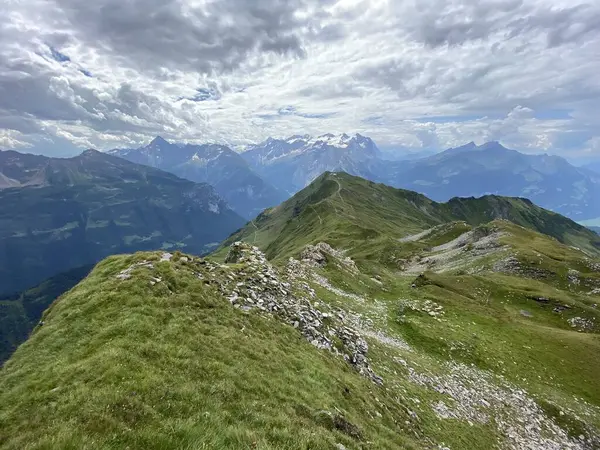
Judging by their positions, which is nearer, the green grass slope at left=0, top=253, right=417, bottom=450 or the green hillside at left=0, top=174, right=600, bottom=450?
the green grass slope at left=0, top=253, right=417, bottom=450

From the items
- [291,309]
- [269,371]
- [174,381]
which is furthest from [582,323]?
[174,381]

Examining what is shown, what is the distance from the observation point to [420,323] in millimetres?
47281

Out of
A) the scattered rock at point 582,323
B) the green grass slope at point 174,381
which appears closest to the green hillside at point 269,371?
the green grass slope at point 174,381

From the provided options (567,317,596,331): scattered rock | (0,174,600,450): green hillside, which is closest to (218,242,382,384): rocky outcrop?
(0,174,600,450): green hillside

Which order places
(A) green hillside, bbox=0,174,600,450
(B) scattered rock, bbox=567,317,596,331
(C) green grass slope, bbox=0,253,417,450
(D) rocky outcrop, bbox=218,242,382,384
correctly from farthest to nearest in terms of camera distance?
(B) scattered rock, bbox=567,317,596,331, (D) rocky outcrop, bbox=218,242,382,384, (A) green hillside, bbox=0,174,600,450, (C) green grass slope, bbox=0,253,417,450

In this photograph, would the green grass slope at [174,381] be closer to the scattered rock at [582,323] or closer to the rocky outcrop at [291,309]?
the rocky outcrop at [291,309]

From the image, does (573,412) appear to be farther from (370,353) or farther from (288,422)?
(288,422)

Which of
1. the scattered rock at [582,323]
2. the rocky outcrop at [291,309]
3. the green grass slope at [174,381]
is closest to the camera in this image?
the green grass slope at [174,381]

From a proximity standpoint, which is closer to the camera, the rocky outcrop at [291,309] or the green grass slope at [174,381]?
the green grass slope at [174,381]

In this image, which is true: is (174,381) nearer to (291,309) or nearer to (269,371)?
(269,371)

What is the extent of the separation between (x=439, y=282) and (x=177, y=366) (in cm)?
6277

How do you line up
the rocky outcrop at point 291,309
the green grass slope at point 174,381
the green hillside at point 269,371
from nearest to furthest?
the green grass slope at point 174,381 → the green hillside at point 269,371 → the rocky outcrop at point 291,309

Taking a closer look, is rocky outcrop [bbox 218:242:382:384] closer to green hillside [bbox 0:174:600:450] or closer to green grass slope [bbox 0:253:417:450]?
green hillside [bbox 0:174:600:450]

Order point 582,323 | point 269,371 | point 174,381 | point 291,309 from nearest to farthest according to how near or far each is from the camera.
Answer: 1. point 174,381
2. point 269,371
3. point 291,309
4. point 582,323
